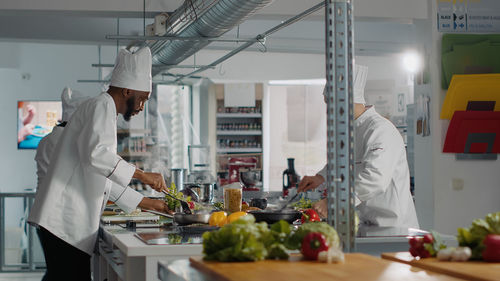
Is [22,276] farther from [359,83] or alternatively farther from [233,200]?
[359,83]

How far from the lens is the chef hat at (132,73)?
3.99 meters

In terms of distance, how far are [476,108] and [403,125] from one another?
497 cm

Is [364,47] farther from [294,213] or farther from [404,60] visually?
[294,213]

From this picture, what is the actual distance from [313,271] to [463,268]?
15.5 inches

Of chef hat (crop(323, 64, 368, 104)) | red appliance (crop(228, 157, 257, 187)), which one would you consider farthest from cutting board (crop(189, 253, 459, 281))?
red appliance (crop(228, 157, 257, 187))

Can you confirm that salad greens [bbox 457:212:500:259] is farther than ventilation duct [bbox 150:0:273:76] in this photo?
No

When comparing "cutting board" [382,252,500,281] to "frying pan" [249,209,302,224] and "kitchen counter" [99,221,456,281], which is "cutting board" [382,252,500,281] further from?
"frying pan" [249,209,302,224]

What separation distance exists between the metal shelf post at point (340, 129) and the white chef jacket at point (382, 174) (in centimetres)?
141

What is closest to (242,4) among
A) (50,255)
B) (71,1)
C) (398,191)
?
(398,191)

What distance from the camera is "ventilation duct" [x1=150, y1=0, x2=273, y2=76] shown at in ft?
15.5

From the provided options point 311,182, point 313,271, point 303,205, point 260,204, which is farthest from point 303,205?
point 313,271

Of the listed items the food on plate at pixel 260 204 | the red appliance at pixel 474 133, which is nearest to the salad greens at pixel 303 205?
the food on plate at pixel 260 204

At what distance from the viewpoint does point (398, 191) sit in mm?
4121

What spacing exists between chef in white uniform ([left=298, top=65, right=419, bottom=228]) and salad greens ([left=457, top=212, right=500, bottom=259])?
1.68 m
